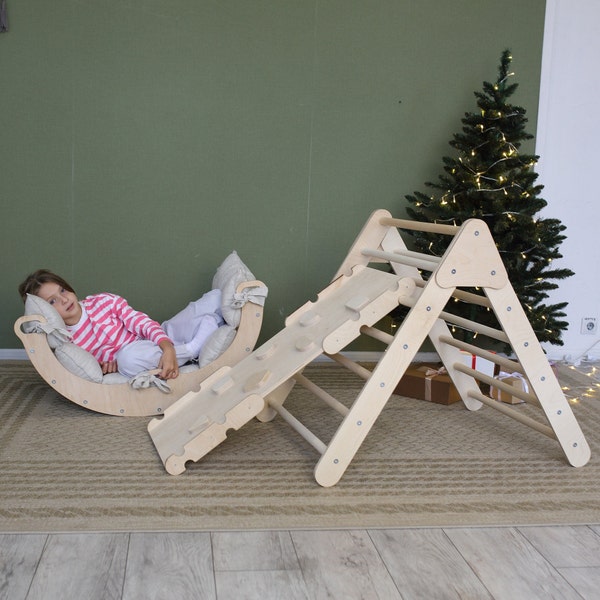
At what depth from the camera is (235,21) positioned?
373 cm

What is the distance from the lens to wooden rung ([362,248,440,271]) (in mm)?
2568

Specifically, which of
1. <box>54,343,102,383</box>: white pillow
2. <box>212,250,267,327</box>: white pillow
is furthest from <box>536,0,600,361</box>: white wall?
<box>54,343,102,383</box>: white pillow

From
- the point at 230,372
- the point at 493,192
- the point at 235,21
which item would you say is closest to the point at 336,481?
the point at 230,372

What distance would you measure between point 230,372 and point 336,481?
2.07ft

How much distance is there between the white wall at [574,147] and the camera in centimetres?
395

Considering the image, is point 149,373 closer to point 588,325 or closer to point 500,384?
point 500,384

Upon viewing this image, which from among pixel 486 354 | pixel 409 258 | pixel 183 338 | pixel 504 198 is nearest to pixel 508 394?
pixel 486 354

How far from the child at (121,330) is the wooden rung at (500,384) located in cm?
99

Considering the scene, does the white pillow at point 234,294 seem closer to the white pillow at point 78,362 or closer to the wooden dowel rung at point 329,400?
the wooden dowel rung at point 329,400

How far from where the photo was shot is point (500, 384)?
283cm

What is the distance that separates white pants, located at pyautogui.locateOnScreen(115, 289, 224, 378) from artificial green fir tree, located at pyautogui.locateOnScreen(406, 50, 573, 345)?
38.0 inches

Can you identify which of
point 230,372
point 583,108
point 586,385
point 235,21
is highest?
point 235,21

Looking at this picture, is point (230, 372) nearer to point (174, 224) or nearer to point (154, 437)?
A: point (154, 437)

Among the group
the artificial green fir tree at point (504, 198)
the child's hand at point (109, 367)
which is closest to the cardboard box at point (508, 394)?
the artificial green fir tree at point (504, 198)
